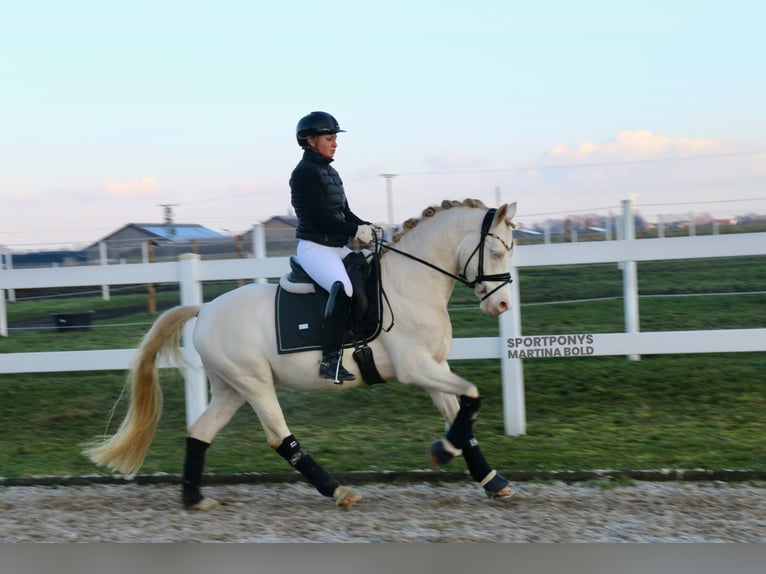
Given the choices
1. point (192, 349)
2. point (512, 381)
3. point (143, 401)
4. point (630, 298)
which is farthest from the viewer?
point (630, 298)

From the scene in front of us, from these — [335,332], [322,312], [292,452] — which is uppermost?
[322,312]

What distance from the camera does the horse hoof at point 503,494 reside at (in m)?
6.10

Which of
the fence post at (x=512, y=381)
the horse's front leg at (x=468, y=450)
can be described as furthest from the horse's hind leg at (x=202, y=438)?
the fence post at (x=512, y=381)

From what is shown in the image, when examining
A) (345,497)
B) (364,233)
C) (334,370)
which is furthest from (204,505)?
(364,233)

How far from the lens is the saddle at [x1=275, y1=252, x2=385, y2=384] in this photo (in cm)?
632

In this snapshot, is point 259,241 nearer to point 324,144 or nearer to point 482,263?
point 324,144

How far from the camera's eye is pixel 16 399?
34.8ft

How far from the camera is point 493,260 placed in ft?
20.4

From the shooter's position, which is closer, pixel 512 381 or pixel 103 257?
pixel 512 381

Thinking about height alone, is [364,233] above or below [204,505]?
above

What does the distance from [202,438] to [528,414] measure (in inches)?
150

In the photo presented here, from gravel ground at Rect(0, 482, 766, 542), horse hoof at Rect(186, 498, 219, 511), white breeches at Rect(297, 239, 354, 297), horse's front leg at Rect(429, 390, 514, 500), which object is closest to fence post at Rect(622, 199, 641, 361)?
gravel ground at Rect(0, 482, 766, 542)

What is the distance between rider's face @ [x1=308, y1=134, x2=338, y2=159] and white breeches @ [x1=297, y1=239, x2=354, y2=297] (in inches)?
25.8

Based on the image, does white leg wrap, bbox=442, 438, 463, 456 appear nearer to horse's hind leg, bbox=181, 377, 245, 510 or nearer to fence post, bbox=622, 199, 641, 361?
horse's hind leg, bbox=181, 377, 245, 510
